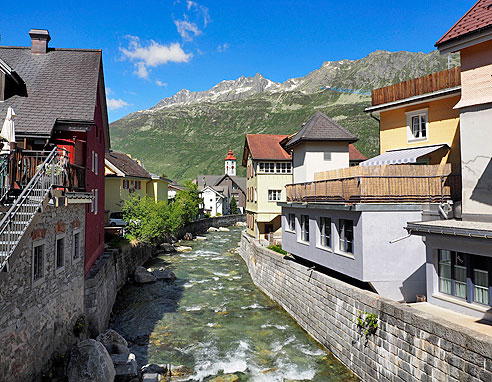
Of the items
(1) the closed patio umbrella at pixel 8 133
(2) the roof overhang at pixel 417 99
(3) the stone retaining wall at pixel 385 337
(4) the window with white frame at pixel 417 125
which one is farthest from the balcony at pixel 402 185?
(1) the closed patio umbrella at pixel 8 133

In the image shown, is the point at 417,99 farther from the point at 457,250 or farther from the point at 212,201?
the point at 212,201

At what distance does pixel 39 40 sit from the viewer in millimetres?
17891

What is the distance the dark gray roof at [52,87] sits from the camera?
1349 centimetres

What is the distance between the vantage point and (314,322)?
16797mm

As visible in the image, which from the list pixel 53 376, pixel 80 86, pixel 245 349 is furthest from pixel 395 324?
pixel 80 86

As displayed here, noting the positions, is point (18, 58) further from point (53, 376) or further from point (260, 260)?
point (260, 260)

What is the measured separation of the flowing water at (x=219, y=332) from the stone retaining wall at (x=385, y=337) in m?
0.88

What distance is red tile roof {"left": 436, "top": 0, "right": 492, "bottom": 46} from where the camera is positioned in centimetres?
1177

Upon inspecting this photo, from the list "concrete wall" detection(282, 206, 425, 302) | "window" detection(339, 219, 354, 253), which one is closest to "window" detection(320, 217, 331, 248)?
"window" detection(339, 219, 354, 253)

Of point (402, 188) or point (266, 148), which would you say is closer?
point (402, 188)

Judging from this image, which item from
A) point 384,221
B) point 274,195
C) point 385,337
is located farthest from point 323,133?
point 385,337

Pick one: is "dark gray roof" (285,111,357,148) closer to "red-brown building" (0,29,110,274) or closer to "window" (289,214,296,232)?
"window" (289,214,296,232)

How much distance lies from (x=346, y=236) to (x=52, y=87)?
1466 centimetres

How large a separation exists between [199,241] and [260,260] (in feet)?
86.2
